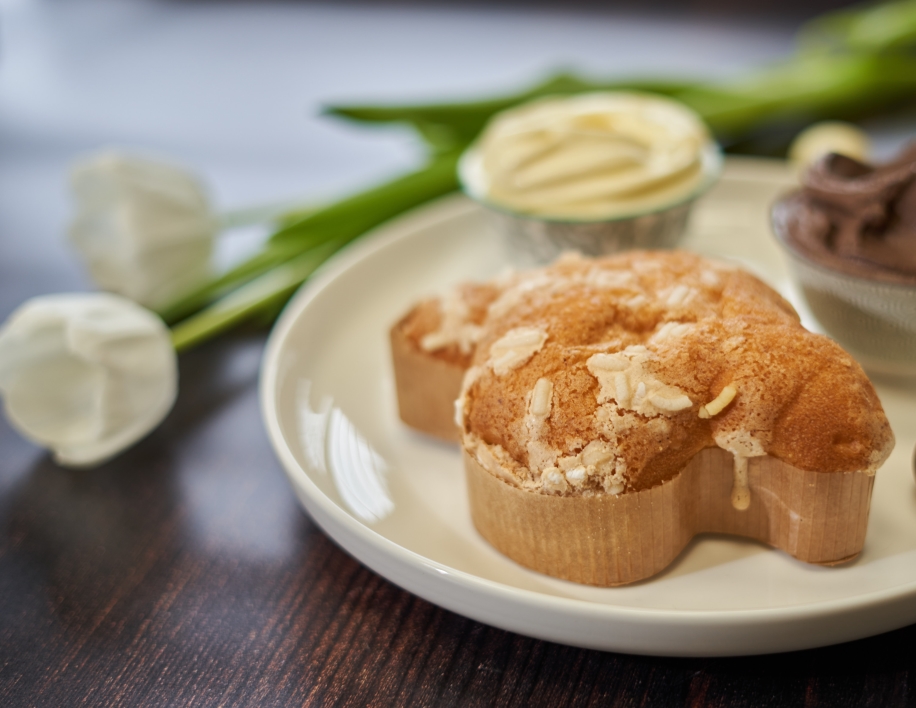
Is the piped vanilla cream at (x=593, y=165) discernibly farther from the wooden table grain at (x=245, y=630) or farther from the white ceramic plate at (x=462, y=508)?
the wooden table grain at (x=245, y=630)

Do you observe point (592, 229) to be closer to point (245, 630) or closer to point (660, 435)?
point (660, 435)

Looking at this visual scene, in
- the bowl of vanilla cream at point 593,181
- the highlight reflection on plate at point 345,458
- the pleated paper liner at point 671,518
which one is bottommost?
the highlight reflection on plate at point 345,458

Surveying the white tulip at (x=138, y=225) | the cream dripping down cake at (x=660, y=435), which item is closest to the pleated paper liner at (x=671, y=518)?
the cream dripping down cake at (x=660, y=435)

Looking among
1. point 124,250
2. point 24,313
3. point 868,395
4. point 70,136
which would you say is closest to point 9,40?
point 70,136

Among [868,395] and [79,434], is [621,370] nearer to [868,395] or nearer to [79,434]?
[868,395]

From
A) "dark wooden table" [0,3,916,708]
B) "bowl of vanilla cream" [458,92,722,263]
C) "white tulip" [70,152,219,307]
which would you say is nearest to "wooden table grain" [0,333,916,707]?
"dark wooden table" [0,3,916,708]

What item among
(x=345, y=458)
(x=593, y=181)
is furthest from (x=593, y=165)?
(x=345, y=458)
